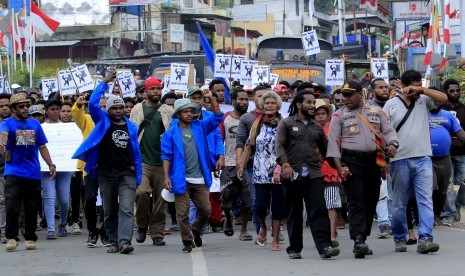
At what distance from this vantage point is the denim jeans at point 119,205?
512 inches

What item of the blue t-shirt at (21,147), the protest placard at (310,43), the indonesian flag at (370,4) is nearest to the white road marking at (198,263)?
the blue t-shirt at (21,147)

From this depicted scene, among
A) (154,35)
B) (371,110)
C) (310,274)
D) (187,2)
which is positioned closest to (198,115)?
(371,110)

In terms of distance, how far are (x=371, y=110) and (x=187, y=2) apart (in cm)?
6486

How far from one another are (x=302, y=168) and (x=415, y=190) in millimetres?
1276

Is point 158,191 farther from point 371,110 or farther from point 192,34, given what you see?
point 192,34

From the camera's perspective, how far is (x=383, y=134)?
1185 centimetres

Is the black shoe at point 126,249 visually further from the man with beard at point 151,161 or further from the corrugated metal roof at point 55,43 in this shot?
the corrugated metal roof at point 55,43

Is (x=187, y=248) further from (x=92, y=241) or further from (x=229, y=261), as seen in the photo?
(x=92, y=241)

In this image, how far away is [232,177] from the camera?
1530 centimetres

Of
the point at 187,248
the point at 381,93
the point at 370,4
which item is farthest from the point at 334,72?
the point at 370,4

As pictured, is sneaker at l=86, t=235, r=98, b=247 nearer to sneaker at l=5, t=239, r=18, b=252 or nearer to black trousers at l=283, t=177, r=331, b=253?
sneaker at l=5, t=239, r=18, b=252

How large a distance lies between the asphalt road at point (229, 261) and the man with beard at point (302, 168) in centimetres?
32

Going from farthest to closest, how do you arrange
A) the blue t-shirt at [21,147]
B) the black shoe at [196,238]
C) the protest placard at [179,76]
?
the protest placard at [179,76]
the blue t-shirt at [21,147]
the black shoe at [196,238]

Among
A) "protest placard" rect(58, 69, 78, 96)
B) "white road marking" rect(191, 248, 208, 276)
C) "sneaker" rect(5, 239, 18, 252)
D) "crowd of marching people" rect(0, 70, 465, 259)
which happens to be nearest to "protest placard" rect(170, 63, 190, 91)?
"protest placard" rect(58, 69, 78, 96)
